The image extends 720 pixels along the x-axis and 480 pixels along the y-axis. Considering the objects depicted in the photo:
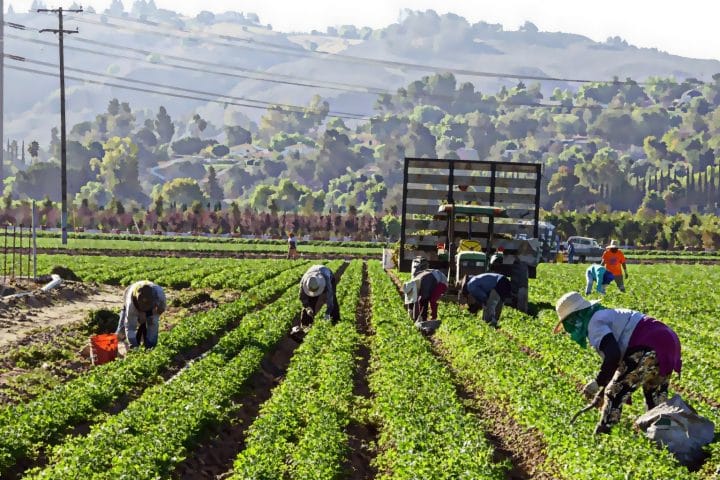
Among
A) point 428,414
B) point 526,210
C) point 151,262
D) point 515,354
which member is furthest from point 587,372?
point 151,262

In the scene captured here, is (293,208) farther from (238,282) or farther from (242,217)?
(238,282)

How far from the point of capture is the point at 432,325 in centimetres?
2262

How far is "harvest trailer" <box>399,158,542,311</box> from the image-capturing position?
27.9m

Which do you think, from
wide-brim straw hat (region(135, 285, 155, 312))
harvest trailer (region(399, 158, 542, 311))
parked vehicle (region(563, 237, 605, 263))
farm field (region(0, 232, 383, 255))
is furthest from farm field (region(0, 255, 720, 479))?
parked vehicle (region(563, 237, 605, 263))

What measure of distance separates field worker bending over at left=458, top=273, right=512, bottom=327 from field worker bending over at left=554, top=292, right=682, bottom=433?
10.4 meters

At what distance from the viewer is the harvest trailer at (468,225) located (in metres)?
27.9

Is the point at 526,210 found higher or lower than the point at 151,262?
higher

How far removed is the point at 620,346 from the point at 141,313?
9.15 meters

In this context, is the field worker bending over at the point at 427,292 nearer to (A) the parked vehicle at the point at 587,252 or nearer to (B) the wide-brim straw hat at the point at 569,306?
(B) the wide-brim straw hat at the point at 569,306

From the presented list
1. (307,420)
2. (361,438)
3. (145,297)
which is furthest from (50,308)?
(361,438)

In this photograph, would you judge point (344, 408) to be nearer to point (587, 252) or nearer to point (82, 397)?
point (82, 397)

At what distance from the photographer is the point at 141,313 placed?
59.9 feet

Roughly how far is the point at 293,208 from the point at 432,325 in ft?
562

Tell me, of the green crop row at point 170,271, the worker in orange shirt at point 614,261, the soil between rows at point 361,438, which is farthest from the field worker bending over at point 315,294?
the green crop row at point 170,271
